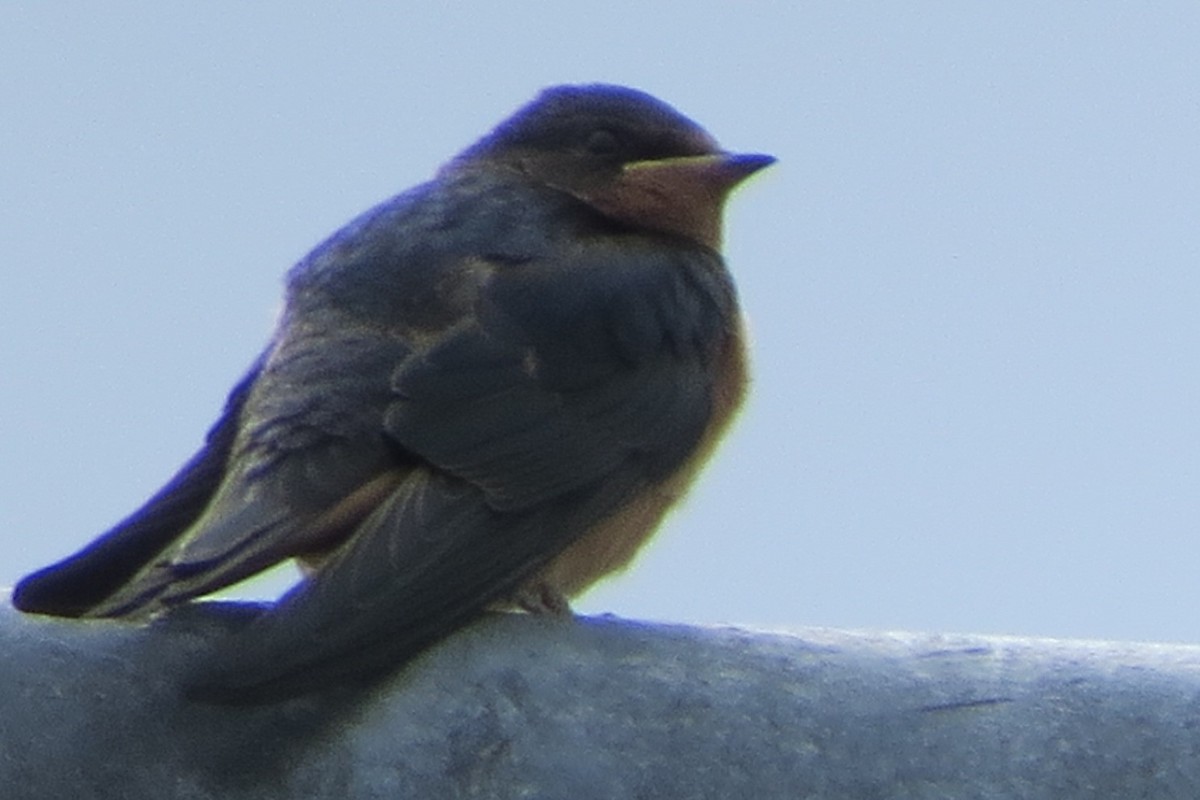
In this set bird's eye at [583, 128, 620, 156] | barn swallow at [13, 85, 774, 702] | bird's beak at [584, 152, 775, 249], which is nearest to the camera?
barn swallow at [13, 85, 774, 702]

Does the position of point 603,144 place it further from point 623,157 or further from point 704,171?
point 704,171

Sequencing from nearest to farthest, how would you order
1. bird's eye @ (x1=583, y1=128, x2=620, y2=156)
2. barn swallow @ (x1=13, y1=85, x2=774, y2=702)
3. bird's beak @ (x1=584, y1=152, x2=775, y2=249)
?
barn swallow @ (x1=13, y1=85, x2=774, y2=702) < bird's beak @ (x1=584, y1=152, x2=775, y2=249) < bird's eye @ (x1=583, y1=128, x2=620, y2=156)

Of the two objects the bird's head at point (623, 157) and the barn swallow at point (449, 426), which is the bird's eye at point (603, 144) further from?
the barn swallow at point (449, 426)

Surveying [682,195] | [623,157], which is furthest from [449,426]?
[623,157]

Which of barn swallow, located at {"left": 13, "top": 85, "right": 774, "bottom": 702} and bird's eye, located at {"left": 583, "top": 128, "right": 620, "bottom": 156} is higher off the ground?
bird's eye, located at {"left": 583, "top": 128, "right": 620, "bottom": 156}

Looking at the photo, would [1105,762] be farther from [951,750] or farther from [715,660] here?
[715,660]

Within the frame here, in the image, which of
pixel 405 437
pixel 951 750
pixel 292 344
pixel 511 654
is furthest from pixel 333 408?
pixel 951 750

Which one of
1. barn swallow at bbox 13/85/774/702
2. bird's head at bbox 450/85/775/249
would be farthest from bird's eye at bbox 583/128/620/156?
barn swallow at bbox 13/85/774/702

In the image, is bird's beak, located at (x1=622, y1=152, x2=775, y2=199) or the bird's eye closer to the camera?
bird's beak, located at (x1=622, y1=152, x2=775, y2=199)

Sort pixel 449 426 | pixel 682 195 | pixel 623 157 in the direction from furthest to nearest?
pixel 623 157, pixel 682 195, pixel 449 426

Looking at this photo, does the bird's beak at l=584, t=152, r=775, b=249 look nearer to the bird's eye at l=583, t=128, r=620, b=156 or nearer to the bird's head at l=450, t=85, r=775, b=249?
the bird's head at l=450, t=85, r=775, b=249
